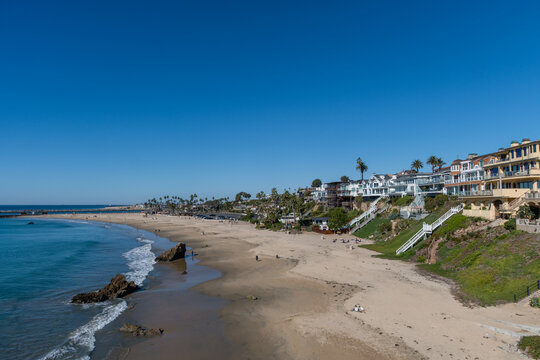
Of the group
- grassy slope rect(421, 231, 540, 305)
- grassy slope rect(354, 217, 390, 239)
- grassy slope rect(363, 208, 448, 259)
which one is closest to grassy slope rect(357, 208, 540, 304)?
grassy slope rect(421, 231, 540, 305)

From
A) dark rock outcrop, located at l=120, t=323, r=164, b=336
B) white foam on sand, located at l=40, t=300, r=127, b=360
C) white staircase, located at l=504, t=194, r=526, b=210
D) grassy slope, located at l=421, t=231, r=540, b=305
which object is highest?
white staircase, located at l=504, t=194, r=526, b=210

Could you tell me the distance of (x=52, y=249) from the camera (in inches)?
2111

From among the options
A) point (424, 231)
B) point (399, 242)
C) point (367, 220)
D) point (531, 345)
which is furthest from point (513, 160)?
point (367, 220)

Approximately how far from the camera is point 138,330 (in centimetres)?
1909

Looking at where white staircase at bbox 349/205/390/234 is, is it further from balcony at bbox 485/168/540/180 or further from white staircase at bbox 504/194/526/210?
white staircase at bbox 504/194/526/210

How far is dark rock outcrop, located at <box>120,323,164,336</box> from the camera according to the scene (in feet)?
61.8

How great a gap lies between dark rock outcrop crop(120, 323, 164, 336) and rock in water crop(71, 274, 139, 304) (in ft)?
25.5

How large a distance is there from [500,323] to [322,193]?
3716 inches

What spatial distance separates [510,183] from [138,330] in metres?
43.4

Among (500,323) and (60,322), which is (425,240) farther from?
(60,322)

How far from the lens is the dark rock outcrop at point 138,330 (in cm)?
1884

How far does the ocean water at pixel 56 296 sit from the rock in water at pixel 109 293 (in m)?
0.82

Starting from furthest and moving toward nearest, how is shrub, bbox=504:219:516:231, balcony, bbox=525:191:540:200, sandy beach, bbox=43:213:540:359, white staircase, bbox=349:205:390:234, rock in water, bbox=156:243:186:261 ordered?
1. white staircase, bbox=349:205:390:234
2. rock in water, bbox=156:243:186:261
3. balcony, bbox=525:191:540:200
4. shrub, bbox=504:219:516:231
5. sandy beach, bbox=43:213:540:359

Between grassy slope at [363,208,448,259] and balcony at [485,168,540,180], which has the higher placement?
balcony at [485,168,540,180]
